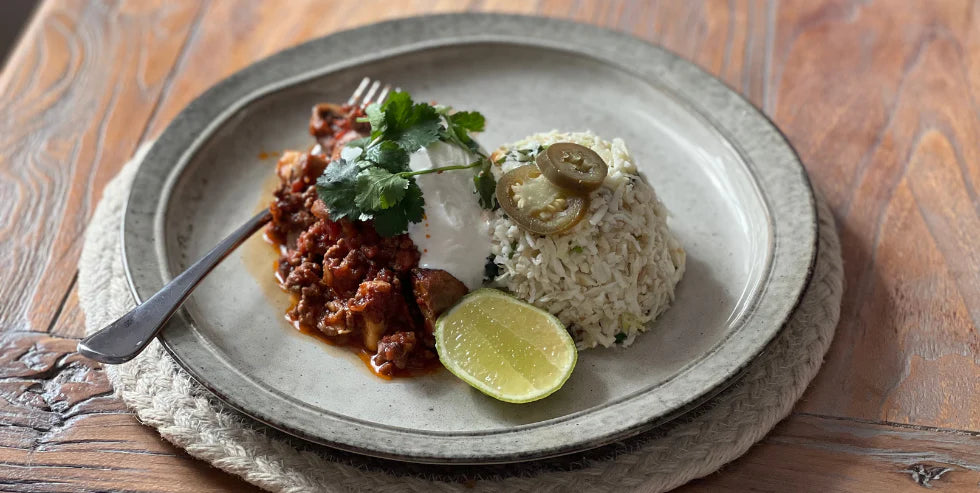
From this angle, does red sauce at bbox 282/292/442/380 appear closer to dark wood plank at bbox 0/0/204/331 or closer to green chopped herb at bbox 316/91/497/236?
green chopped herb at bbox 316/91/497/236

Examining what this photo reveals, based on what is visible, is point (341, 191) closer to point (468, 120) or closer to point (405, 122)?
point (405, 122)

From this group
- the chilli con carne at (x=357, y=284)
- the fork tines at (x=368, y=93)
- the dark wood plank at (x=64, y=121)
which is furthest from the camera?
the fork tines at (x=368, y=93)

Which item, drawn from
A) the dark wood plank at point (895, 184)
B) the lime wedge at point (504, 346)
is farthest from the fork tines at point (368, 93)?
the dark wood plank at point (895, 184)

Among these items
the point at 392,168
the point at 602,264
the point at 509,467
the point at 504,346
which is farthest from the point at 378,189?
the point at 509,467

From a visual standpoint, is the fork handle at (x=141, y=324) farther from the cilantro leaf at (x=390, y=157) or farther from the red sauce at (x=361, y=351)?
the cilantro leaf at (x=390, y=157)

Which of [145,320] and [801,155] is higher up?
[145,320]

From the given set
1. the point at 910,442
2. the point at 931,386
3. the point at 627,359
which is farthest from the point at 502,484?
the point at 931,386
